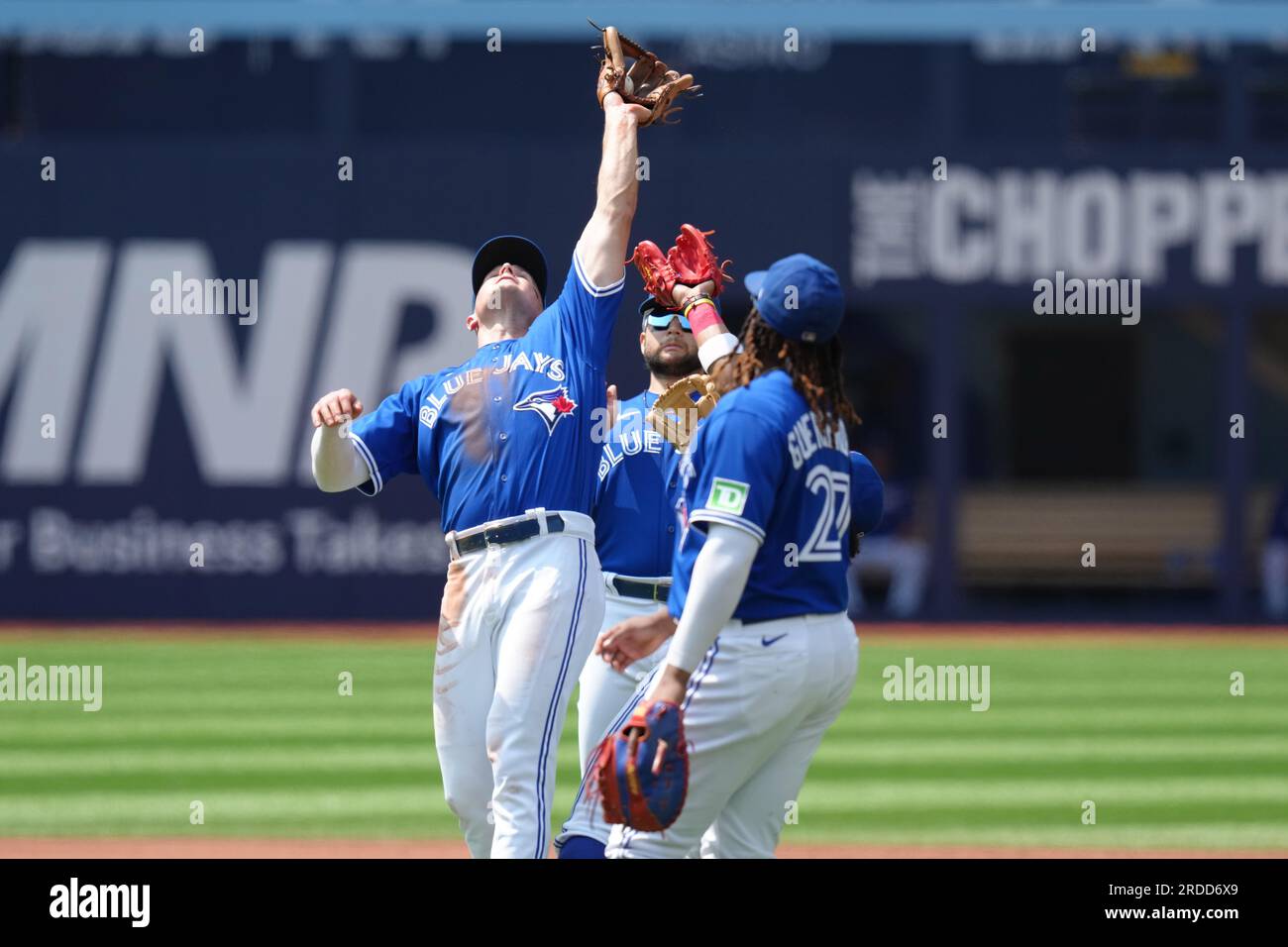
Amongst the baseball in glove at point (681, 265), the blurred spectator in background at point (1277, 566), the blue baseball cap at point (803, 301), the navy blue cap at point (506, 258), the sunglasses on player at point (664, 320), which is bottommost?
the blurred spectator in background at point (1277, 566)

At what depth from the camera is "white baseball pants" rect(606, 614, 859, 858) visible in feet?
14.8

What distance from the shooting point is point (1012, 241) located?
19.0 m

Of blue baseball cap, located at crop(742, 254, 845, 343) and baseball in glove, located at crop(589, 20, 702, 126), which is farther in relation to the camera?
baseball in glove, located at crop(589, 20, 702, 126)

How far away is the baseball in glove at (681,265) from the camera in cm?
547

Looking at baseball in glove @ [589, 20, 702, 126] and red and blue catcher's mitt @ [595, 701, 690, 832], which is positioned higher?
baseball in glove @ [589, 20, 702, 126]

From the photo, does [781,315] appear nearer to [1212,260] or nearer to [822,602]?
[822,602]

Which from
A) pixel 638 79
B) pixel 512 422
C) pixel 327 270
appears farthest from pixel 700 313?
pixel 327 270

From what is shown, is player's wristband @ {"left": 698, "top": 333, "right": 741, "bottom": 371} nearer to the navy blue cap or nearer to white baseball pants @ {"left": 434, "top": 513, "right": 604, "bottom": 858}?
white baseball pants @ {"left": 434, "top": 513, "right": 604, "bottom": 858}

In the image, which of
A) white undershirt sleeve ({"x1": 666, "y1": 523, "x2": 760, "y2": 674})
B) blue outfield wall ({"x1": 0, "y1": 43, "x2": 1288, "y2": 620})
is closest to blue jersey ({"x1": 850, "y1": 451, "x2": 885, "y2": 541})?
white undershirt sleeve ({"x1": 666, "y1": 523, "x2": 760, "y2": 674})

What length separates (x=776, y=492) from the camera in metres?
4.55

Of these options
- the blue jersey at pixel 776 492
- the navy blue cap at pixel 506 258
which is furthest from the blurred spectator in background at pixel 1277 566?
the blue jersey at pixel 776 492

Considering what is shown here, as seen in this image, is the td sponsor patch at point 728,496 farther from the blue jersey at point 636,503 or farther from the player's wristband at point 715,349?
the blue jersey at point 636,503

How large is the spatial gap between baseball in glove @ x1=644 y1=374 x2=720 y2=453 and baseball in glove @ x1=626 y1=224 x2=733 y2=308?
0.30 meters
